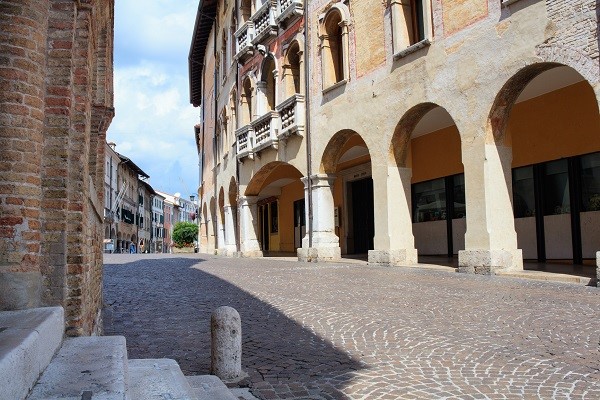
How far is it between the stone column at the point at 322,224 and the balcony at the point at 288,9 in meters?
5.67

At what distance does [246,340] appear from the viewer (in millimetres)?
5070

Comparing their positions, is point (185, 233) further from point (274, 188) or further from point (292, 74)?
point (292, 74)

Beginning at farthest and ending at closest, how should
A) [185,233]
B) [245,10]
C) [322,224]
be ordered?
1. [185,233]
2. [245,10]
3. [322,224]

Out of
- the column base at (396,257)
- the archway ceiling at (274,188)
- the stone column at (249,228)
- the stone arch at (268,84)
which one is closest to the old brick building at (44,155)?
the column base at (396,257)

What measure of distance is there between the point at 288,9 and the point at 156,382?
16.8 metres

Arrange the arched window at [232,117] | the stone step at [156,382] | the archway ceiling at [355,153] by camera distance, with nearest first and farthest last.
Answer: the stone step at [156,382] → the archway ceiling at [355,153] → the arched window at [232,117]

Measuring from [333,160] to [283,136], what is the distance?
264cm

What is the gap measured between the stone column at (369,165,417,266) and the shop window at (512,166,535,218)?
326 centimetres

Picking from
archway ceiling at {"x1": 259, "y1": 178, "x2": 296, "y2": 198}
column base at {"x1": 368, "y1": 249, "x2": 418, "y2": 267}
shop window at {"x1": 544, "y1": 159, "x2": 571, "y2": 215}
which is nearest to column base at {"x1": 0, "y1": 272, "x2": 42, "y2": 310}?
column base at {"x1": 368, "y1": 249, "x2": 418, "y2": 267}

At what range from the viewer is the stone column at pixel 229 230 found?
25.0 meters

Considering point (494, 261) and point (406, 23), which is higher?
point (406, 23)

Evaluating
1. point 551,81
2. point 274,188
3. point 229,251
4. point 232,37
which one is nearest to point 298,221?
point 274,188

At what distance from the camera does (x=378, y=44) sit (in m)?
14.0

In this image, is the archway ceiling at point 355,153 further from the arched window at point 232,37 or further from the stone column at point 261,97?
the arched window at point 232,37
